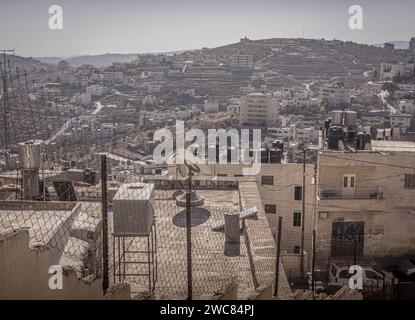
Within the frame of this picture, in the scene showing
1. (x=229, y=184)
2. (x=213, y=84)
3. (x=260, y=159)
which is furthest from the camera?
(x=213, y=84)

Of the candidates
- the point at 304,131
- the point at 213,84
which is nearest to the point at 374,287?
the point at 304,131

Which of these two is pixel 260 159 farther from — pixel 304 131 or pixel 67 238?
pixel 304 131

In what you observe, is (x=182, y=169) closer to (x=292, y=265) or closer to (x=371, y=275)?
(x=292, y=265)

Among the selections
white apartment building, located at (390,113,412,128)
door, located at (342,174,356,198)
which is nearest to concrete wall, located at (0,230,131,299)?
door, located at (342,174,356,198)

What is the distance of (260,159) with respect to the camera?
17016mm

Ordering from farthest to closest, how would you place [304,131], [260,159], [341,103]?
[341,103], [304,131], [260,159]

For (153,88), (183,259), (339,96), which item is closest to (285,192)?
(183,259)

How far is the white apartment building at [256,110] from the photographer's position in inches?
2623

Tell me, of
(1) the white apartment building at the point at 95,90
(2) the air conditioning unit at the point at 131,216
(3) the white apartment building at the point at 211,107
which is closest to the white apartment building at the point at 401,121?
(3) the white apartment building at the point at 211,107

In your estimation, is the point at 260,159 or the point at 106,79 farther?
the point at 106,79

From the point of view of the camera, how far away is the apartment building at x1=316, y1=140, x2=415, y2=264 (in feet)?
47.4

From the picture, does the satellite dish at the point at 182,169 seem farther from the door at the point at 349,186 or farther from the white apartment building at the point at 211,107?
the white apartment building at the point at 211,107

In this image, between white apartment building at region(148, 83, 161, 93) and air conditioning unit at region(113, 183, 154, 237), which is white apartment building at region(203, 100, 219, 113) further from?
air conditioning unit at region(113, 183, 154, 237)
